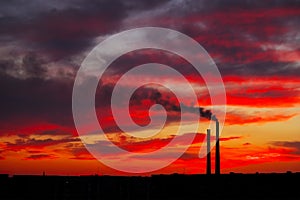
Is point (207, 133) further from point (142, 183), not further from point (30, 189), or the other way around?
point (30, 189)

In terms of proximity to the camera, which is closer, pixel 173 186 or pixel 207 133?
pixel 173 186

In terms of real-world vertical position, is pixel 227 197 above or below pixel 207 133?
below

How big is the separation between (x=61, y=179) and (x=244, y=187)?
15.3m

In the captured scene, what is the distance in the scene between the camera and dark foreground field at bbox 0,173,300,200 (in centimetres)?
3509

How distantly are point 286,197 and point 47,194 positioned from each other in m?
19.4

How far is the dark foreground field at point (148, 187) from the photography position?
35.1 m

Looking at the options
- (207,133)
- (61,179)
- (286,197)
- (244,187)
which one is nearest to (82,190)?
(61,179)

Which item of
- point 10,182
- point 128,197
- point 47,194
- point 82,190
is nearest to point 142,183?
point 128,197

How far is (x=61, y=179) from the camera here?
36.9 m

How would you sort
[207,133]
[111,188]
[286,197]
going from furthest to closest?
[207,133] → [111,188] → [286,197]

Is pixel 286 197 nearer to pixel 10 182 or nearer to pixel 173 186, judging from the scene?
pixel 173 186

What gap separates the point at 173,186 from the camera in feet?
124

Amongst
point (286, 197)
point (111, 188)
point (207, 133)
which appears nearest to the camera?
point (286, 197)

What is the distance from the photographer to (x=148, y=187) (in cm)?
3622
